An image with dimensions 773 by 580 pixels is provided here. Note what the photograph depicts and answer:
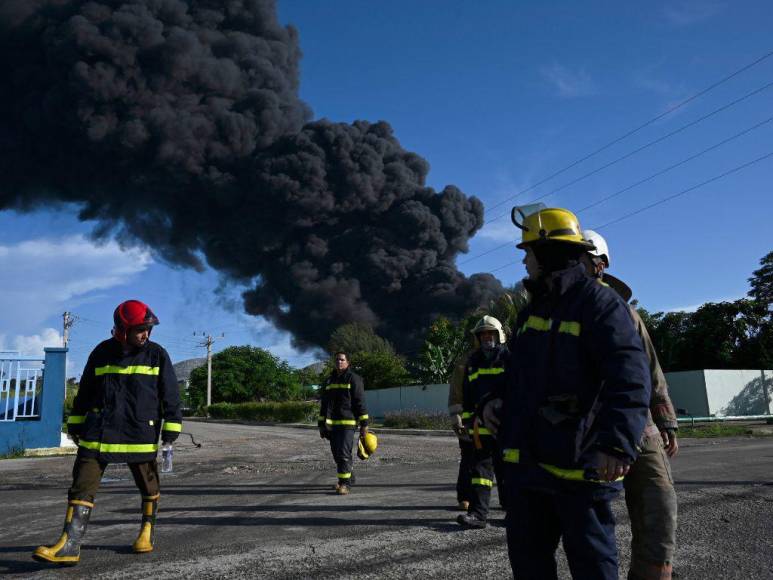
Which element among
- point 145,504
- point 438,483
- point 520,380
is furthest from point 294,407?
point 520,380

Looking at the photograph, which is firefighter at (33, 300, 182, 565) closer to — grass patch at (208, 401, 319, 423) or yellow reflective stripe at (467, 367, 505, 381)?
yellow reflective stripe at (467, 367, 505, 381)

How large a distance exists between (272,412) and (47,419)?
2996 centimetres

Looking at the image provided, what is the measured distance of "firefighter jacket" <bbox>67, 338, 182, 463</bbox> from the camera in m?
4.25

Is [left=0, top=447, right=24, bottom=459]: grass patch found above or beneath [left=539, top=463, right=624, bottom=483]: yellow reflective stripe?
beneath

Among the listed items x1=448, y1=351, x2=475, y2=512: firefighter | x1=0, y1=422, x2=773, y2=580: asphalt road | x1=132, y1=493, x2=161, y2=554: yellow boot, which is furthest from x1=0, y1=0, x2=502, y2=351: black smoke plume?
x1=132, y1=493, x2=161, y2=554: yellow boot

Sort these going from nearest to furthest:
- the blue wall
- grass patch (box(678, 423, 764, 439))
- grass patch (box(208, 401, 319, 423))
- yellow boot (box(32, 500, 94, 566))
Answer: yellow boot (box(32, 500, 94, 566))
the blue wall
grass patch (box(678, 423, 764, 439))
grass patch (box(208, 401, 319, 423))

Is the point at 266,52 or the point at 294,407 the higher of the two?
the point at 266,52

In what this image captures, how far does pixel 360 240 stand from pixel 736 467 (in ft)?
181

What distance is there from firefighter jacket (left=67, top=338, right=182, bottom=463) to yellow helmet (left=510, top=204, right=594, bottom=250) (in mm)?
3023

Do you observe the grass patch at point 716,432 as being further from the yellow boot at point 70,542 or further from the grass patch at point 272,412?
the grass patch at point 272,412

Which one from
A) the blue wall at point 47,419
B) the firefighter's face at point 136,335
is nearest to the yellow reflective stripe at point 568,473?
the firefighter's face at point 136,335

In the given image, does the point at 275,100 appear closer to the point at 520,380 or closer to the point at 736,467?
the point at 736,467

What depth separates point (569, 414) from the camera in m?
2.17

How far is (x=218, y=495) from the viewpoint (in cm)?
725
